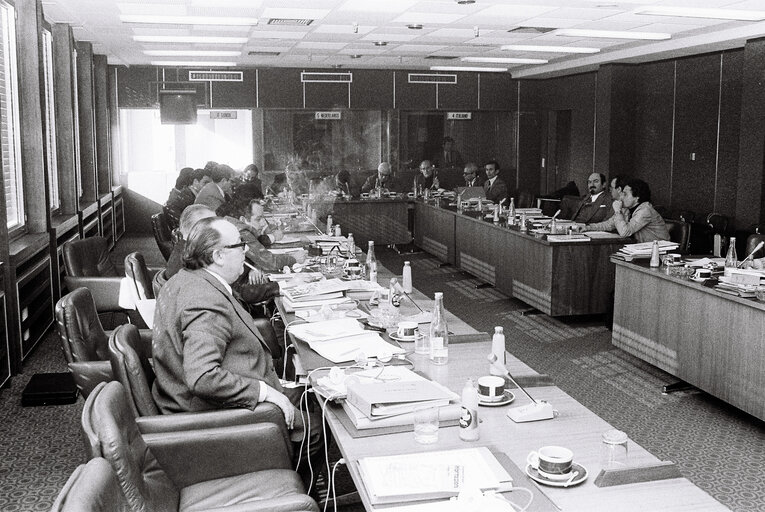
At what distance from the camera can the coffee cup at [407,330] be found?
346 centimetres

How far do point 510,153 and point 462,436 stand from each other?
12.3m

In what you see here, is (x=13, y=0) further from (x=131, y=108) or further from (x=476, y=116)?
(x=476, y=116)

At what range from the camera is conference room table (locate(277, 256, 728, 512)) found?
196 cm

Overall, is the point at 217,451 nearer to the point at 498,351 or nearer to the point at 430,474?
the point at 430,474

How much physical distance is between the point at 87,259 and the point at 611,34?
606cm

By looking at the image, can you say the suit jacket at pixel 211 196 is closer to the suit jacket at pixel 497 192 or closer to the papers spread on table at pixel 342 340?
the papers spread on table at pixel 342 340

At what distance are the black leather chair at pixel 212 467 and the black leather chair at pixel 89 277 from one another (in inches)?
119

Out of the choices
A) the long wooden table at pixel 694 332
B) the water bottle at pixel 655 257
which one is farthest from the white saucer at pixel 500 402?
the water bottle at pixel 655 257

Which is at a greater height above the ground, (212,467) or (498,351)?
(498,351)

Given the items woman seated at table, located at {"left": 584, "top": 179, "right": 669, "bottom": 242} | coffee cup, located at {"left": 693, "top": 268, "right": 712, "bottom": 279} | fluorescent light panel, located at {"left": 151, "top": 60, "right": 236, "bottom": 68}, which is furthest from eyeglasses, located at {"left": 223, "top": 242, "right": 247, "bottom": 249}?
fluorescent light panel, located at {"left": 151, "top": 60, "right": 236, "bottom": 68}

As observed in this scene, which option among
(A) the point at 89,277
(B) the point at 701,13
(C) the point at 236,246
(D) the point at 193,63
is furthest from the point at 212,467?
(D) the point at 193,63

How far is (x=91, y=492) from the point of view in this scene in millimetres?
1607

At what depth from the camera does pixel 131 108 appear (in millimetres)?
13070

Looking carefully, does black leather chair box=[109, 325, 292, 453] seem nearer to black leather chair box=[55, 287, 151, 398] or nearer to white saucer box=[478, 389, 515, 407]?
black leather chair box=[55, 287, 151, 398]
